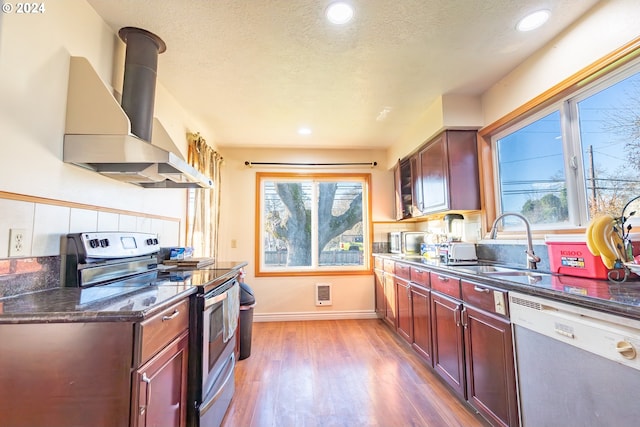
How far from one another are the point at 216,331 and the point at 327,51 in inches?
79.3

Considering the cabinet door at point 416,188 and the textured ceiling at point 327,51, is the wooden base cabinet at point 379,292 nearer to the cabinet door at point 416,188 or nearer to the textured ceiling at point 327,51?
the cabinet door at point 416,188

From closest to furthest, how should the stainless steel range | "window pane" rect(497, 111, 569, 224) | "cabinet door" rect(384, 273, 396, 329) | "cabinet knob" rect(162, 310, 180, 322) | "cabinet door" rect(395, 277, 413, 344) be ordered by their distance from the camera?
"cabinet knob" rect(162, 310, 180, 322)
the stainless steel range
"window pane" rect(497, 111, 569, 224)
"cabinet door" rect(395, 277, 413, 344)
"cabinet door" rect(384, 273, 396, 329)

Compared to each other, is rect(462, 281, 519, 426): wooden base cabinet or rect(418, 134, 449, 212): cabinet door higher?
rect(418, 134, 449, 212): cabinet door

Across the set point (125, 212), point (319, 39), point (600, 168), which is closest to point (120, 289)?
point (125, 212)

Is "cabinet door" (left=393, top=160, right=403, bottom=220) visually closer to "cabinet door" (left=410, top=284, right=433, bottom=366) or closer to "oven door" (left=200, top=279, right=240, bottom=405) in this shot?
"cabinet door" (left=410, top=284, right=433, bottom=366)

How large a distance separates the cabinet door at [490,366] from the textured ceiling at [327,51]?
5.92ft

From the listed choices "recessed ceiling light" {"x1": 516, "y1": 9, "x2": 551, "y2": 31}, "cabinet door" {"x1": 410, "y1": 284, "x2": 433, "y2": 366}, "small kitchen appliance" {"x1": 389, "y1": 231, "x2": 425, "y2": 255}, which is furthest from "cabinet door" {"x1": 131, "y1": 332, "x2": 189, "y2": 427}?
"small kitchen appliance" {"x1": 389, "y1": 231, "x2": 425, "y2": 255}

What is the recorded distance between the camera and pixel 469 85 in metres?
2.50

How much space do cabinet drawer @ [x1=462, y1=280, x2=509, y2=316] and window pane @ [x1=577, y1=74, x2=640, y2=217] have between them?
2.92 ft

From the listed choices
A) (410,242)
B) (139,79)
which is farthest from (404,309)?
(139,79)

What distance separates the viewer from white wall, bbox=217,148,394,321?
3.96m

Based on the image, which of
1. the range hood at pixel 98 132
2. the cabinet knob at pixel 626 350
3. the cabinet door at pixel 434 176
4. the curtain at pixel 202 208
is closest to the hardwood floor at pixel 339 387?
the cabinet knob at pixel 626 350

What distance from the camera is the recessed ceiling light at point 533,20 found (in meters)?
1.69

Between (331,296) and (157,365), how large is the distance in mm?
3086
